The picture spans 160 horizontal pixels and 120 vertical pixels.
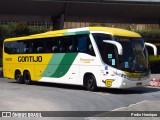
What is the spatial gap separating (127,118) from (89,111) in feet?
6.68

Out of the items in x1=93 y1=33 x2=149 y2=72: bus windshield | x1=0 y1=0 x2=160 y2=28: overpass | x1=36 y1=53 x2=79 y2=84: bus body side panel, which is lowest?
x1=36 y1=53 x2=79 y2=84: bus body side panel

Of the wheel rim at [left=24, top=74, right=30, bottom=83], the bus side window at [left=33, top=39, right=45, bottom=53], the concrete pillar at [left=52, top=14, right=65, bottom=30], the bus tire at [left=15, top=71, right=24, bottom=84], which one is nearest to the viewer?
the bus side window at [left=33, top=39, right=45, bottom=53]

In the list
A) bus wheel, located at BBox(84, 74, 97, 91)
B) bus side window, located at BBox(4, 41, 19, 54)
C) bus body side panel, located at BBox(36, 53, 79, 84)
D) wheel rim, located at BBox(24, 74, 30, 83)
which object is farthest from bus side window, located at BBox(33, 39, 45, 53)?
bus wheel, located at BBox(84, 74, 97, 91)

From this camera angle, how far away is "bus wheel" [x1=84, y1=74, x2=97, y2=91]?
1934 centimetres

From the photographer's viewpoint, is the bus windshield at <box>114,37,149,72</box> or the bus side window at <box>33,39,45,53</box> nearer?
the bus windshield at <box>114,37,149,72</box>

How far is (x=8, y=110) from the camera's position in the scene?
503 inches

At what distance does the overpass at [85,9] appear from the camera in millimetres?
38250

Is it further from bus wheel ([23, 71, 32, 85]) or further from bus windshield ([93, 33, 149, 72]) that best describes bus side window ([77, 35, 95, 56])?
bus wheel ([23, 71, 32, 85])

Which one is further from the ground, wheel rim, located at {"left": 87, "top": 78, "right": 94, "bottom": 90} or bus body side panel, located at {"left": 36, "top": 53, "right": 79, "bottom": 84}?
bus body side panel, located at {"left": 36, "top": 53, "right": 79, "bottom": 84}

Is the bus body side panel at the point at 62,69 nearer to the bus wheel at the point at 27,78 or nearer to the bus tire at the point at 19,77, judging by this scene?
the bus wheel at the point at 27,78

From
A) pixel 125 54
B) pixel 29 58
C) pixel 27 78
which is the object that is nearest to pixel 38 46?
pixel 29 58

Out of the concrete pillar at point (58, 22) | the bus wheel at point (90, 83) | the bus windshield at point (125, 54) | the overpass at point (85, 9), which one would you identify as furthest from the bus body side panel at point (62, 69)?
the concrete pillar at point (58, 22)

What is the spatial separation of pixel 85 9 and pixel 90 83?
21.8 meters

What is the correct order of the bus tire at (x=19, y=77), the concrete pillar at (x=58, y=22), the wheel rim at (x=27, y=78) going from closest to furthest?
the wheel rim at (x=27, y=78) < the bus tire at (x=19, y=77) < the concrete pillar at (x=58, y=22)
